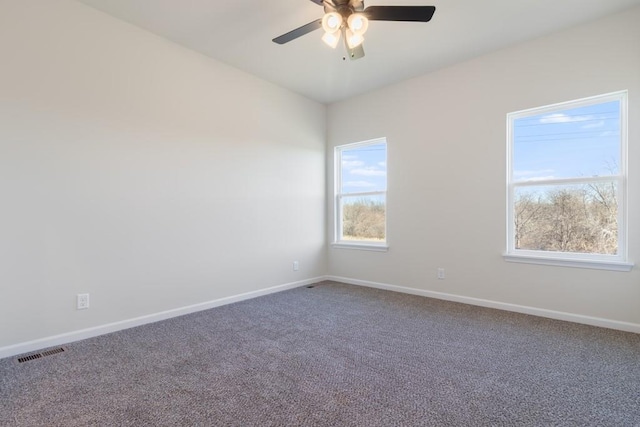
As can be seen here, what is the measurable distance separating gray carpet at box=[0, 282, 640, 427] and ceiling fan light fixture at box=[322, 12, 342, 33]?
238cm

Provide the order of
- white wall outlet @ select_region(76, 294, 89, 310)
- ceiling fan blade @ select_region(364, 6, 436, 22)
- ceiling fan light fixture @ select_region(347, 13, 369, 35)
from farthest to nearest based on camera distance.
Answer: white wall outlet @ select_region(76, 294, 89, 310)
ceiling fan light fixture @ select_region(347, 13, 369, 35)
ceiling fan blade @ select_region(364, 6, 436, 22)

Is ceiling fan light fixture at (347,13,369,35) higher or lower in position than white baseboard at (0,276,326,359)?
higher

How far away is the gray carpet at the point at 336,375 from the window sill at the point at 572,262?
0.56 metres

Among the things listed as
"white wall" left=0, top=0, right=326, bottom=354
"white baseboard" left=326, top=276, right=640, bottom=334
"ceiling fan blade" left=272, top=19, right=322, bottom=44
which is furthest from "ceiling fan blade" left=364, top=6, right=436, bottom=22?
"white baseboard" left=326, top=276, right=640, bottom=334

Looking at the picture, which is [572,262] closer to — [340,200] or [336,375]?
[336,375]

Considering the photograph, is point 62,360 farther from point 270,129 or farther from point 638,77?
point 638,77

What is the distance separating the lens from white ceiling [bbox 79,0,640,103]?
8.82 ft

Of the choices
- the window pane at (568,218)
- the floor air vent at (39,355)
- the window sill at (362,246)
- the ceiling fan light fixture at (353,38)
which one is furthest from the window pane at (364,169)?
the floor air vent at (39,355)

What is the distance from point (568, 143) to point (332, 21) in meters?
2.64

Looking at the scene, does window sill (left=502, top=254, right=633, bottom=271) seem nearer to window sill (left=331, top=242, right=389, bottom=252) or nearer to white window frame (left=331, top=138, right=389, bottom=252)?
window sill (left=331, top=242, right=389, bottom=252)

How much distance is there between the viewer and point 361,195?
15.7ft

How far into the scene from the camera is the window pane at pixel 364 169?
4.55 meters

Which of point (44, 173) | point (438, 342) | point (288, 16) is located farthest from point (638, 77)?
point (44, 173)

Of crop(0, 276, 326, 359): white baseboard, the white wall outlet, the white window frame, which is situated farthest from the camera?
the white window frame
